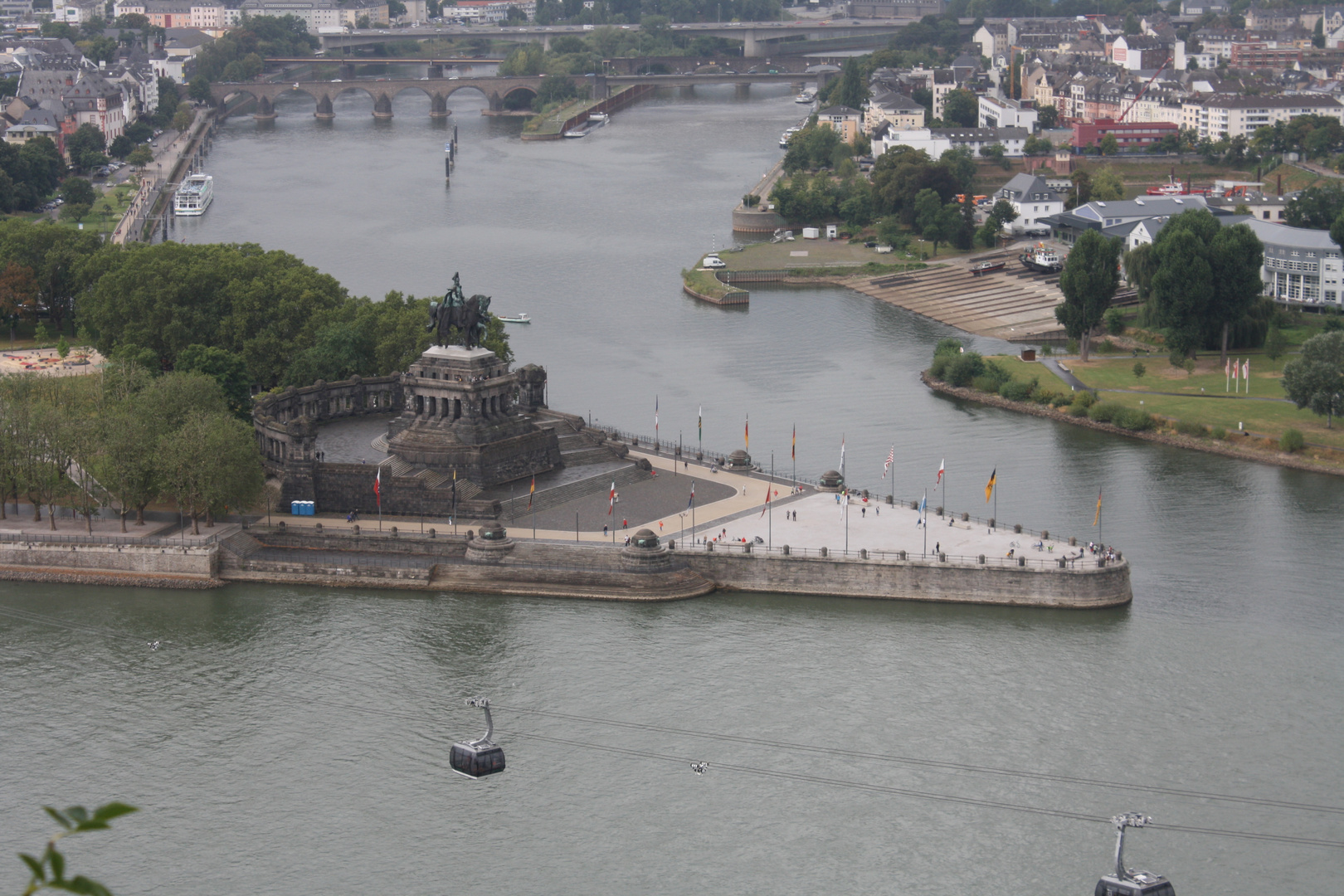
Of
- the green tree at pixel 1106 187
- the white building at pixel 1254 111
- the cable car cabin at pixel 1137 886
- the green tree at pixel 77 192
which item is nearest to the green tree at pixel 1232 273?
→ the green tree at pixel 1106 187

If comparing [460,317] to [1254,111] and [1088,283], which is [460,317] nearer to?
[1088,283]

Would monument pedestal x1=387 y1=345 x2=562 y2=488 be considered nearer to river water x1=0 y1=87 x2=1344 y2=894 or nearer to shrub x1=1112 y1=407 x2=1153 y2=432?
river water x1=0 y1=87 x2=1344 y2=894

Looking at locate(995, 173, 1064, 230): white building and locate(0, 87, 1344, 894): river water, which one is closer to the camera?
locate(0, 87, 1344, 894): river water

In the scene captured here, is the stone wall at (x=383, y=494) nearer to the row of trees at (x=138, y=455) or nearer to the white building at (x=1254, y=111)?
the row of trees at (x=138, y=455)

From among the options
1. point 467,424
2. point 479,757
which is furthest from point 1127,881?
point 467,424

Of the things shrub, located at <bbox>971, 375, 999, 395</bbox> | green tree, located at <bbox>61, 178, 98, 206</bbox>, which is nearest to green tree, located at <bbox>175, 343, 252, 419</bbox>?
shrub, located at <bbox>971, 375, 999, 395</bbox>
